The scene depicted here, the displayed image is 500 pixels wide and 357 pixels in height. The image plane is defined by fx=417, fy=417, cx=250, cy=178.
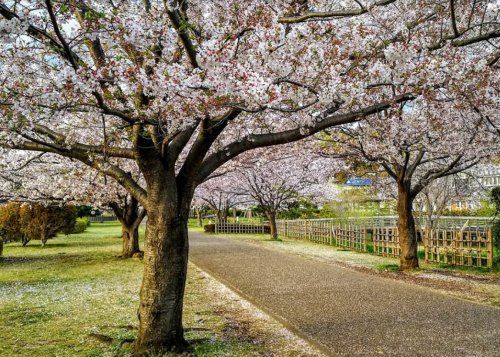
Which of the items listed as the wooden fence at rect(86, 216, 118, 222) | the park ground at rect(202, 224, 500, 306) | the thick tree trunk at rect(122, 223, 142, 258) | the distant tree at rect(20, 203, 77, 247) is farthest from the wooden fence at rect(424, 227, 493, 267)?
the wooden fence at rect(86, 216, 118, 222)

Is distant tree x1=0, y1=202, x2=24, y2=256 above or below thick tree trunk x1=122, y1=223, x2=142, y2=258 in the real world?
above

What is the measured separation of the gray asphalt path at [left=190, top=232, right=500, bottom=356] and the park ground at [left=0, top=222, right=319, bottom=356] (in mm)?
484

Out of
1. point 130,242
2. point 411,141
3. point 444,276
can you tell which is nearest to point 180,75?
point 411,141

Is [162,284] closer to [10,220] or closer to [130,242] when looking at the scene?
[130,242]

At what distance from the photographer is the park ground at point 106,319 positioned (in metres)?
5.78

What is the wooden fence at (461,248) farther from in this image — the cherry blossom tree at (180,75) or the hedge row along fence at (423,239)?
the cherry blossom tree at (180,75)

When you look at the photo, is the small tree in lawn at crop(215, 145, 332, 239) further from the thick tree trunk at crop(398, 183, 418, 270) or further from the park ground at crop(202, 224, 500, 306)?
the thick tree trunk at crop(398, 183, 418, 270)

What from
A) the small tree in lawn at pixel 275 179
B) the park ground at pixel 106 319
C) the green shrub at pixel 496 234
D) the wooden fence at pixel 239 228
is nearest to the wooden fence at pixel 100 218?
the wooden fence at pixel 239 228

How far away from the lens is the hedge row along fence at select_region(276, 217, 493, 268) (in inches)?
519

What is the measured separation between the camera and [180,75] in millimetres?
4316

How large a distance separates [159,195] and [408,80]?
12.4 feet

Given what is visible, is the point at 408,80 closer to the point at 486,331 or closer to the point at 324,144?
the point at 486,331

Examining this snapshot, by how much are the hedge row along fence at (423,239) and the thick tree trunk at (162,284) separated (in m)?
10.5

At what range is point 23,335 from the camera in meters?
6.43
